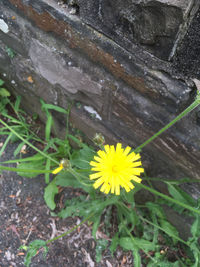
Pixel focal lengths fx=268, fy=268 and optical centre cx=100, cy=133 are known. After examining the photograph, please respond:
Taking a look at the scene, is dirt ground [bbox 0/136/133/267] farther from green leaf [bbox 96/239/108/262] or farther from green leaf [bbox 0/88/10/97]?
green leaf [bbox 0/88/10/97]

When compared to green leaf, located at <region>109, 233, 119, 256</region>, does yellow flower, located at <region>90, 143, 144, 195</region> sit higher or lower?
higher

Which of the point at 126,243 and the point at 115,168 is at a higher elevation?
the point at 115,168

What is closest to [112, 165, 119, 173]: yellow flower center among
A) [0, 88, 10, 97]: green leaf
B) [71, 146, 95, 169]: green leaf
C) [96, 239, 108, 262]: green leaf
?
[71, 146, 95, 169]: green leaf

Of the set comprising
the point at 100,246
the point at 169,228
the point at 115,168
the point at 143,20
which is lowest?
the point at 100,246

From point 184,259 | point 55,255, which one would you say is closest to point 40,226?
point 55,255

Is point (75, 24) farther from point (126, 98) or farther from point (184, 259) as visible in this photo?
point (184, 259)

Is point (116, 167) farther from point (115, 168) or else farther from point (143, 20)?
point (143, 20)

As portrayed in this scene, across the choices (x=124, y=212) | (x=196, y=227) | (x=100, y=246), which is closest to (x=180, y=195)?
(x=196, y=227)

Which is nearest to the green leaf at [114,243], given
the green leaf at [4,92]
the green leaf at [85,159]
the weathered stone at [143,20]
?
the green leaf at [85,159]
